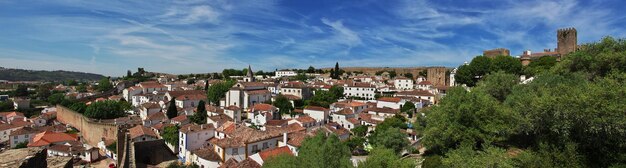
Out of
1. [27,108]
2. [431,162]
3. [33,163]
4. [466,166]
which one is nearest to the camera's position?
[33,163]

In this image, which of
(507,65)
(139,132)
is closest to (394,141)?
(139,132)

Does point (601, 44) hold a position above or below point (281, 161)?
above

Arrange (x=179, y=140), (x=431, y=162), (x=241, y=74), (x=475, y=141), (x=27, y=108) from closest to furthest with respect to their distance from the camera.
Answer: (x=431, y=162)
(x=475, y=141)
(x=179, y=140)
(x=27, y=108)
(x=241, y=74)

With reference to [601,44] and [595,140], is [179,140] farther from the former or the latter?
[601,44]

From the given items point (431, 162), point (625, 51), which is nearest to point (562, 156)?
point (431, 162)

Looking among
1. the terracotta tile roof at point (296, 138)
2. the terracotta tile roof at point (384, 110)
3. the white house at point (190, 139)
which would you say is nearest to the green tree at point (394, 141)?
the terracotta tile roof at point (296, 138)

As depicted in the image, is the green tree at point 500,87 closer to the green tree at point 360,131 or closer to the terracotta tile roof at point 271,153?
the green tree at point 360,131

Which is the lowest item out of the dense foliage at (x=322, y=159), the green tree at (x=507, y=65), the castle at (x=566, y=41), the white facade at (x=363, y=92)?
the dense foliage at (x=322, y=159)
